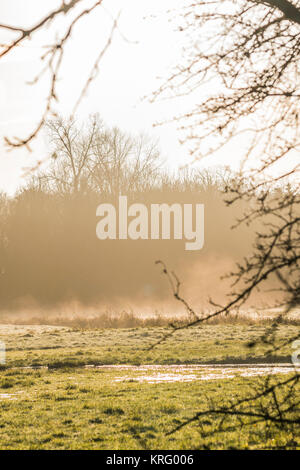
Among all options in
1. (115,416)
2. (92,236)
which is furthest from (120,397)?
(92,236)

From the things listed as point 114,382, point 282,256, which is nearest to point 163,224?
point 114,382

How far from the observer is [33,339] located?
95.8 ft

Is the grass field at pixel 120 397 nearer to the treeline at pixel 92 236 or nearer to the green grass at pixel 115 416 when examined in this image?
the green grass at pixel 115 416

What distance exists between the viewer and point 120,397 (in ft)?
41.0

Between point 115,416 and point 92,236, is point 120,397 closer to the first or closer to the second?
point 115,416

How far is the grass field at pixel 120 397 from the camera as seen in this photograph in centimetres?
832

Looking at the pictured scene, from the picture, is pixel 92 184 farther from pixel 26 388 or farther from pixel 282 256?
pixel 282 256

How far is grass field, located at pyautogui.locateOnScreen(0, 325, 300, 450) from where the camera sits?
832cm

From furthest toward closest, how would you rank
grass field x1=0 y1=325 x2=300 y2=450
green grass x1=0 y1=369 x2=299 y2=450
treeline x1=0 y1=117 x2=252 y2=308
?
treeline x1=0 y1=117 x2=252 y2=308 → grass field x1=0 y1=325 x2=300 y2=450 → green grass x1=0 y1=369 x2=299 y2=450

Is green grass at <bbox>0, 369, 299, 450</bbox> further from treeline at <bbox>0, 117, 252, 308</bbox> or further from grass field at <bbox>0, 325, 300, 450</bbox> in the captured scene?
treeline at <bbox>0, 117, 252, 308</bbox>

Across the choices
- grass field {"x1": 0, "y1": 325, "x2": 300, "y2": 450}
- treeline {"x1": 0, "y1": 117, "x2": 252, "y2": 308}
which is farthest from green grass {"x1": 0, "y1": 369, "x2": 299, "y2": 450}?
treeline {"x1": 0, "y1": 117, "x2": 252, "y2": 308}

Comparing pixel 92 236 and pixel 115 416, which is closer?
pixel 115 416

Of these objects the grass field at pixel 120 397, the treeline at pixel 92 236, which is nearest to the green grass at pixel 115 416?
the grass field at pixel 120 397
